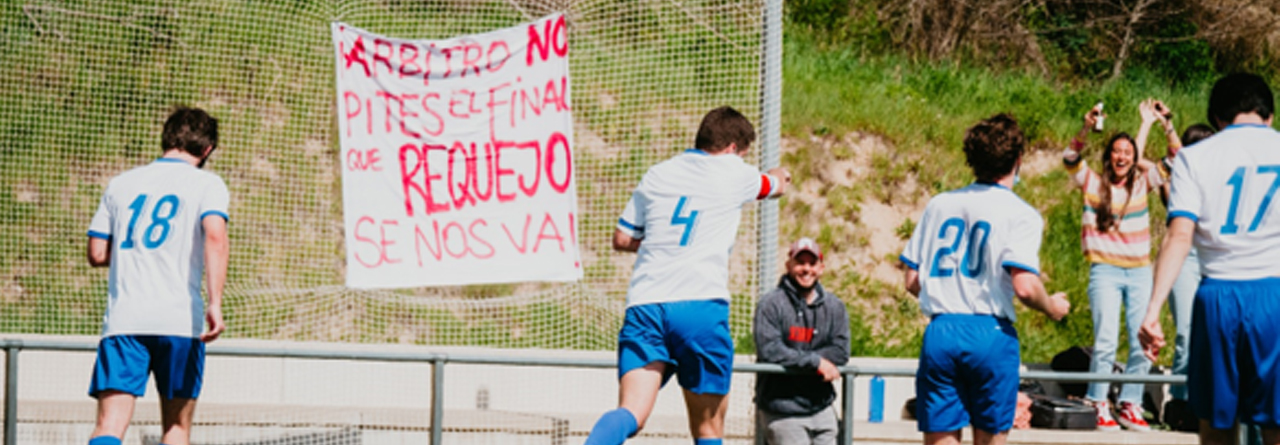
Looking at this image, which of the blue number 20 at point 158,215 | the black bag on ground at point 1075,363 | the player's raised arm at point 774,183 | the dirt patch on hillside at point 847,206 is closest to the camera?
the blue number 20 at point 158,215

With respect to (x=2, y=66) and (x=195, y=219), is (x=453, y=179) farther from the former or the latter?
(x=2, y=66)

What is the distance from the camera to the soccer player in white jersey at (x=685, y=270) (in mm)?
6059

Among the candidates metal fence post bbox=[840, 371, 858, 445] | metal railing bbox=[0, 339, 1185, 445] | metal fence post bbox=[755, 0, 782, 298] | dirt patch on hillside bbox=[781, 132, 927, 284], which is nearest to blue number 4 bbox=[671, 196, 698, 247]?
metal railing bbox=[0, 339, 1185, 445]

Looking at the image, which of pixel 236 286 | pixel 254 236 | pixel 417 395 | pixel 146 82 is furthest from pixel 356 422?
pixel 146 82

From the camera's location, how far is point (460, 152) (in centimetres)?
1010

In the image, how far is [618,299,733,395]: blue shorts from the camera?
6.05 metres

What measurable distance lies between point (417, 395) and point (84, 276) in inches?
168

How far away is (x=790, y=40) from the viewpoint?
15156 millimetres

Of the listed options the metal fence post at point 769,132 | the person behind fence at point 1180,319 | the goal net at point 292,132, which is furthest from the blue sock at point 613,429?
the goal net at point 292,132

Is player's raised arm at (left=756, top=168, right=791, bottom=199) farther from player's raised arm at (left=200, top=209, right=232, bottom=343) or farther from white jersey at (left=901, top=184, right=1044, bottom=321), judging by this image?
player's raised arm at (left=200, top=209, right=232, bottom=343)

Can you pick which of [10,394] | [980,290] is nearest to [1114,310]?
[980,290]

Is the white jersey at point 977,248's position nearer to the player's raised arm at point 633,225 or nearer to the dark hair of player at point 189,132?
the player's raised arm at point 633,225

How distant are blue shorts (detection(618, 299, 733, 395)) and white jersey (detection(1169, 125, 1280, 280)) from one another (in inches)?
73.8

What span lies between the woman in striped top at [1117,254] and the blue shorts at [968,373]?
3494 mm
